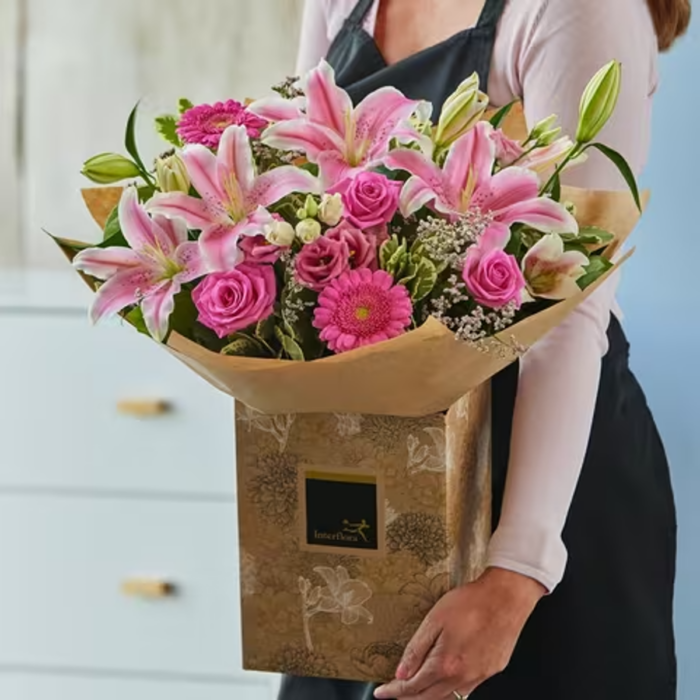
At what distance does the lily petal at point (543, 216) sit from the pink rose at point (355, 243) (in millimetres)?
89

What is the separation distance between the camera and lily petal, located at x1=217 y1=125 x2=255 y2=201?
2.34 feet

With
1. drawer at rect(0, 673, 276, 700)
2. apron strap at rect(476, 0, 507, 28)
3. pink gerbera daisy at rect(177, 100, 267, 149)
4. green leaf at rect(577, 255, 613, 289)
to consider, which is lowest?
drawer at rect(0, 673, 276, 700)

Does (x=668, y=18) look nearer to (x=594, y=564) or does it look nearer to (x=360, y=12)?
(x=360, y=12)

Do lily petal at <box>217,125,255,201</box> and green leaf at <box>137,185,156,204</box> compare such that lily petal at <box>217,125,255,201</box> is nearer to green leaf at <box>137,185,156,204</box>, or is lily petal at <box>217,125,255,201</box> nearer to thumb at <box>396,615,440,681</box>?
green leaf at <box>137,185,156,204</box>

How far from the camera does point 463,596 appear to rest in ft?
2.72

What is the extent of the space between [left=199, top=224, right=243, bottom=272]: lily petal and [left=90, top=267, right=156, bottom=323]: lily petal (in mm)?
49

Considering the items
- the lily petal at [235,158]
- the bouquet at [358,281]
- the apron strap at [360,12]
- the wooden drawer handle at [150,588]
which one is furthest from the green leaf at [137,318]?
the wooden drawer handle at [150,588]

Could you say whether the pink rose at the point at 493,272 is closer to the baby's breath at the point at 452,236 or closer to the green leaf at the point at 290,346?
the baby's breath at the point at 452,236

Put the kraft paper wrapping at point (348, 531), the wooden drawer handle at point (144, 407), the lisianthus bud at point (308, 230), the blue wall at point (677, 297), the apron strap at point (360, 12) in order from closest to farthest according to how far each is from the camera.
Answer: the lisianthus bud at point (308, 230), the kraft paper wrapping at point (348, 531), the apron strap at point (360, 12), the blue wall at point (677, 297), the wooden drawer handle at point (144, 407)

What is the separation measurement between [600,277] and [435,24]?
393mm

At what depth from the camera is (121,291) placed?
73 centimetres

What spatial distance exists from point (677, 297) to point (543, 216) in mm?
808

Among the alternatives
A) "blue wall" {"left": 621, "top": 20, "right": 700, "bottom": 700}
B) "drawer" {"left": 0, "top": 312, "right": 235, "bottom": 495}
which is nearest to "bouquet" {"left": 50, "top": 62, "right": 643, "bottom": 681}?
"blue wall" {"left": 621, "top": 20, "right": 700, "bottom": 700}

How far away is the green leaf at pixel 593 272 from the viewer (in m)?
0.75
